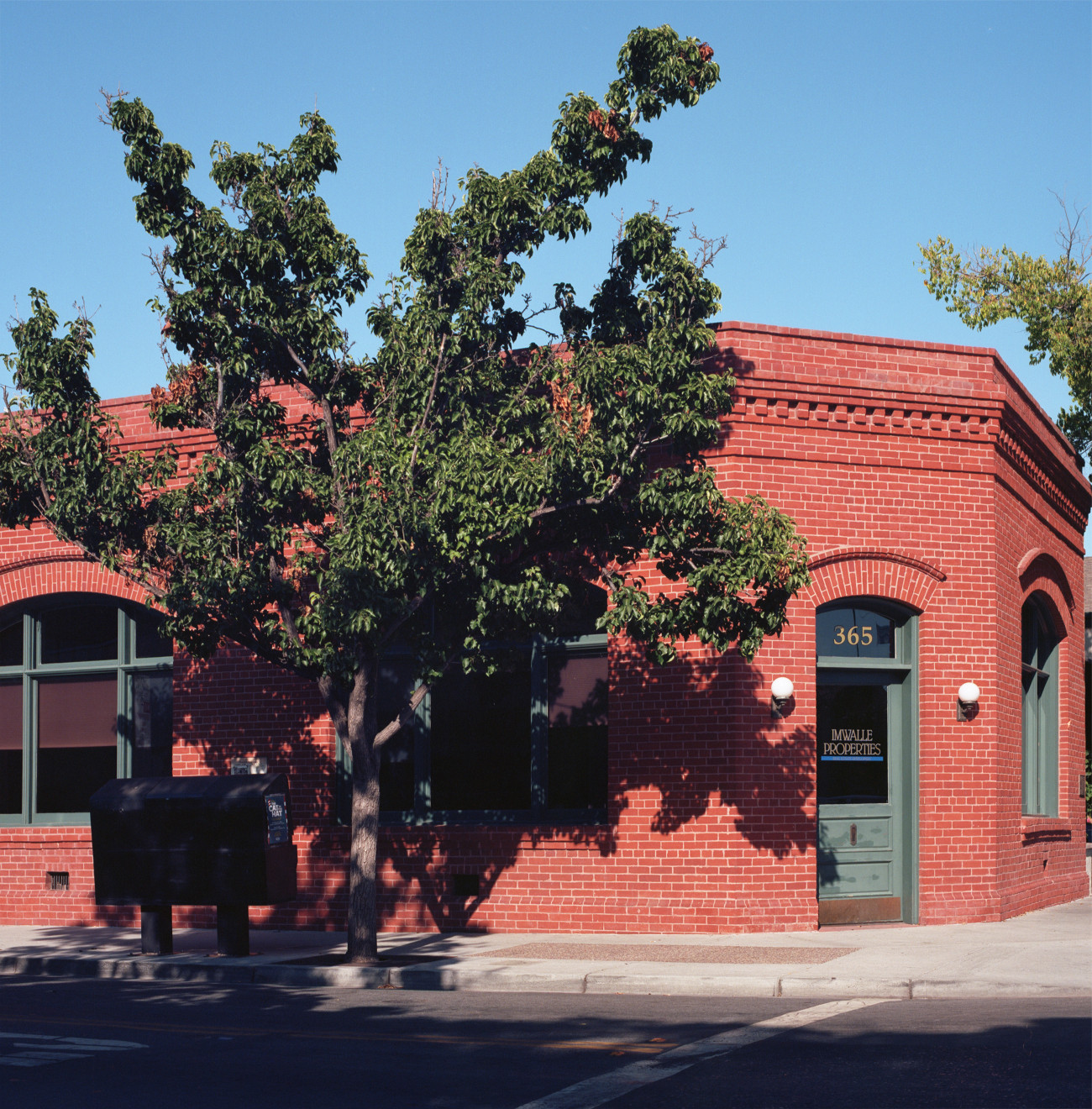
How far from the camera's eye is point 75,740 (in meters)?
18.8

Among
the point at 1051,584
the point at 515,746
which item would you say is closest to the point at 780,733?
the point at 515,746

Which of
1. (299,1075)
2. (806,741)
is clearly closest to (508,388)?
(806,741)

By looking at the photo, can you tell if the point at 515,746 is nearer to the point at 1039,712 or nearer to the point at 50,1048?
the point at 50,1048

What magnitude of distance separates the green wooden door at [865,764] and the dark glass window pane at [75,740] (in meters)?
8.97

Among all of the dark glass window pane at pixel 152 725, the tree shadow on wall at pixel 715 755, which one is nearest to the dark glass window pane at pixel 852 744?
the tree shadow on wall at pixel 715 755

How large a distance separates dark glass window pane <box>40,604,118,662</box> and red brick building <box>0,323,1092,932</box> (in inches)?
56.8

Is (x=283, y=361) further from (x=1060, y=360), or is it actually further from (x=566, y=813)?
(x=1060, y=360)

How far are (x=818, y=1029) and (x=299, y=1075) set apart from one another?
3.38 metres

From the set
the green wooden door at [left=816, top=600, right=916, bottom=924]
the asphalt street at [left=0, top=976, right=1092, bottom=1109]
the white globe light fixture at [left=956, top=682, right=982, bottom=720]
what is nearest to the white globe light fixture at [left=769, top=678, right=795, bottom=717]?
the green wooden door at [left=816, top=600, right=916, bottom=924]

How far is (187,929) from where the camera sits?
1708 centimetres

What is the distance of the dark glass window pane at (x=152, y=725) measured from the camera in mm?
18078

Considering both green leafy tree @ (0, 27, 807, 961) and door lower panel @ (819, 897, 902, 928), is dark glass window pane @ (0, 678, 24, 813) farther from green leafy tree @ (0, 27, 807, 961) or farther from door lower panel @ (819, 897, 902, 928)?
door lower panel @ (819, 897, 902, 928)

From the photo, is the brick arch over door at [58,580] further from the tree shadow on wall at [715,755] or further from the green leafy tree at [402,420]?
the tree shadow on wall at [715,755]

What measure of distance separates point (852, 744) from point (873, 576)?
1.86 metres
